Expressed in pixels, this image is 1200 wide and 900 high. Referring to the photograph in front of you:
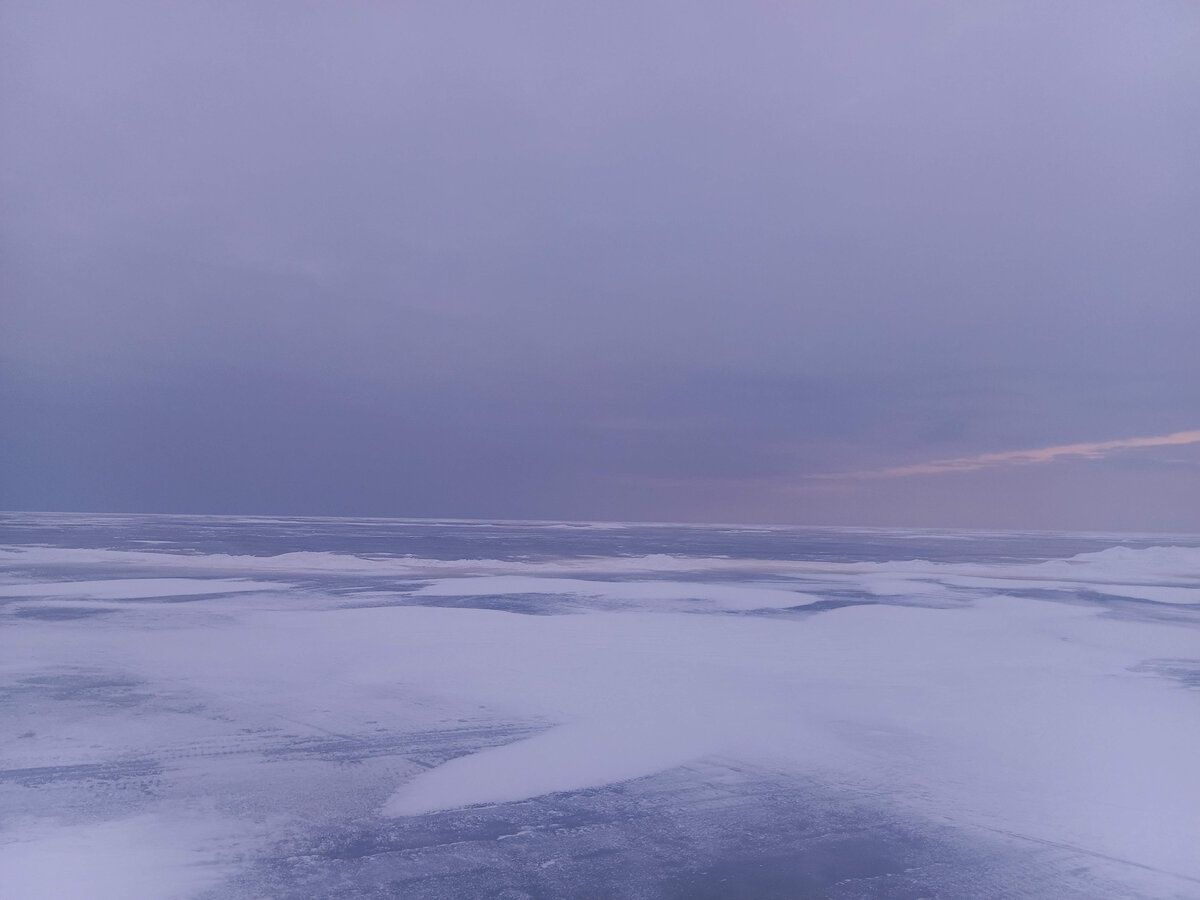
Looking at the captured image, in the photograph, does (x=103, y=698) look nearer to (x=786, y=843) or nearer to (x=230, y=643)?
(x=230, y=643)

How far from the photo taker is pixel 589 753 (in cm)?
633

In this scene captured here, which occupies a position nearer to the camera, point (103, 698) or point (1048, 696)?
point (103, 698)

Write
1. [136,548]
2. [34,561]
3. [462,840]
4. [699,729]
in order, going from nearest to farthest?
1. [462,840]
2. [699,729]
3. [34,561]
4. [136,548]

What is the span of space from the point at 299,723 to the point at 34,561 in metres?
20.3

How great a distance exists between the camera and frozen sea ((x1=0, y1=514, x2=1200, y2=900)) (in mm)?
4391

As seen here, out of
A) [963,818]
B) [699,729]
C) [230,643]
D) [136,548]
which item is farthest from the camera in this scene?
[136,548]

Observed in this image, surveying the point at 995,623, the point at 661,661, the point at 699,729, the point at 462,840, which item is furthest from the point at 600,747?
the point at 995,623

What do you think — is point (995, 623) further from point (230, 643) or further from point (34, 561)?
point (34, 561)

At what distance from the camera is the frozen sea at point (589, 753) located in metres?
4.39

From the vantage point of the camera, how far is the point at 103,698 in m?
7.83

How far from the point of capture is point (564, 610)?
1402cm

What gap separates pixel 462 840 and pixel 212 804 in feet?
5.25

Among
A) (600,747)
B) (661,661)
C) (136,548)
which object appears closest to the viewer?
(600,747)

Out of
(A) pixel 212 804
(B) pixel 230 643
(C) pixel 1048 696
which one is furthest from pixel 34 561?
(C) pixel 1048 696
